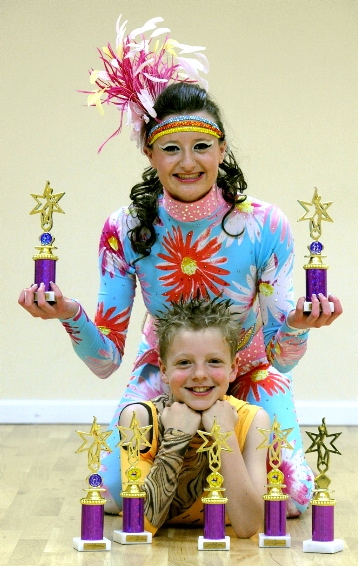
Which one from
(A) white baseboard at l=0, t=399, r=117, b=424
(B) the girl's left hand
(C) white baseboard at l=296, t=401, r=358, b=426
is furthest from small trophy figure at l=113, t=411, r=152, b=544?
(C) white baseboard at l=296, t=401, r=358, b=426

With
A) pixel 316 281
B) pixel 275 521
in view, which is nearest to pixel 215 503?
pixel 275 521

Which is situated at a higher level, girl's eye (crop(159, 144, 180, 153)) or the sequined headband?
the sequined headband

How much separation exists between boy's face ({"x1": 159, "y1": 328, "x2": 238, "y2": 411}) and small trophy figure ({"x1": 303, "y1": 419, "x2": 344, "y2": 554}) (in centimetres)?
29

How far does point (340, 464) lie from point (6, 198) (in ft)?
6.96

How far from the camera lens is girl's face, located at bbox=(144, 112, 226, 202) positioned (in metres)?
2.74

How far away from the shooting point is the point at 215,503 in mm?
2314

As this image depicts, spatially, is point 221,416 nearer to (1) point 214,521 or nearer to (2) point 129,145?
(1) point 214,521

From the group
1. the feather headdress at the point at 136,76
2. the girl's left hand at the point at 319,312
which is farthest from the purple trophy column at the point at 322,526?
the feather headdress at the point at 136,76

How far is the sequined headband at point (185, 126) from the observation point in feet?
8.98

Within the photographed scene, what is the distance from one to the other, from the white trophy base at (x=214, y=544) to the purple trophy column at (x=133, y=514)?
149 millimetres

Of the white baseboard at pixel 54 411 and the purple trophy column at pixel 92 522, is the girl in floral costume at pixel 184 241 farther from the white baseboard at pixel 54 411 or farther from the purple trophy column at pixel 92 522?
the white baseboard at pixel 54 411

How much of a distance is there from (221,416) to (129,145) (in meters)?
2.72

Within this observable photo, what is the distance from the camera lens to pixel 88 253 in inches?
197

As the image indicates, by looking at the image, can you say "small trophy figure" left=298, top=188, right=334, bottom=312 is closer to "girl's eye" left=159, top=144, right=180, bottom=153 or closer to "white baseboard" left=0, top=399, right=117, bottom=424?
"girl's eye" left=159, top=144, right=180, bottom=153
